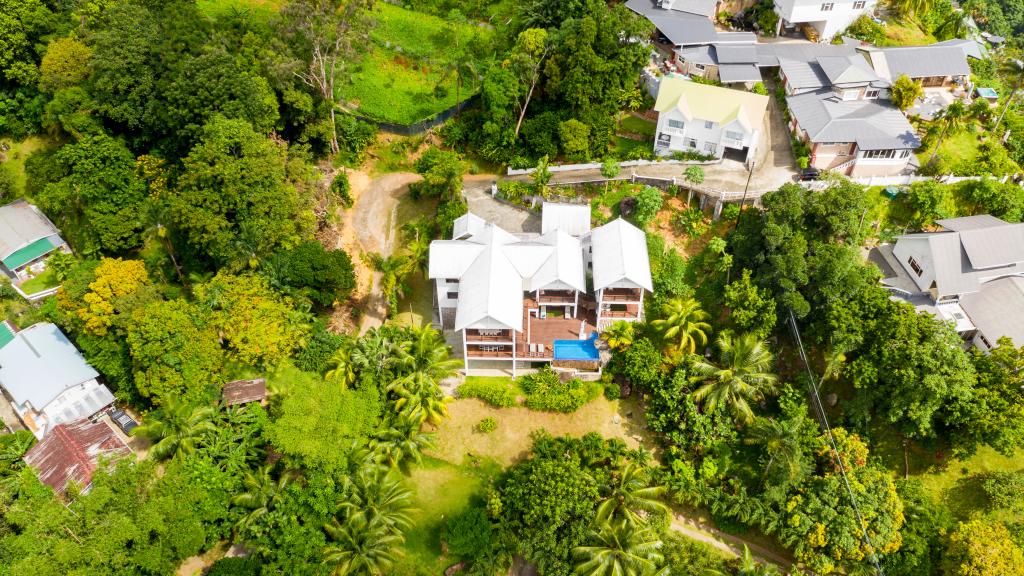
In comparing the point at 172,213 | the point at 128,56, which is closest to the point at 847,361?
the point at 172,213

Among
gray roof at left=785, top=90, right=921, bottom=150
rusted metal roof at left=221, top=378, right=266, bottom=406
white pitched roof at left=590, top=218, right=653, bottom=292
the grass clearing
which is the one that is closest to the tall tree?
rusted metal roof at left=221, top=378, right=266, bottom=406

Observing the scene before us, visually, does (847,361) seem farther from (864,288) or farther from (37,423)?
(37,423)

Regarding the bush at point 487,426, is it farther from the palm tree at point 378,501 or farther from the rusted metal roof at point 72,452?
the rusted metal roof at point 72,452

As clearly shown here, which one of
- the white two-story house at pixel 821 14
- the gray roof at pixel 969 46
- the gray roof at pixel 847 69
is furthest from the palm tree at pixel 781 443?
the gray roof at pixel 969 46

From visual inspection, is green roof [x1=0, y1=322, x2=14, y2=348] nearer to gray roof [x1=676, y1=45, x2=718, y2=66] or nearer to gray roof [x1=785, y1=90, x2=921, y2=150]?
gray roof [x1=676, y1=45, x2=718, y2=66]

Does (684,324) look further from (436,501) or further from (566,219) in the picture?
(436,501)

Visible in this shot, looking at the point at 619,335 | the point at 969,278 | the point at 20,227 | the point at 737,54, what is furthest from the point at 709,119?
the point at 20,227
